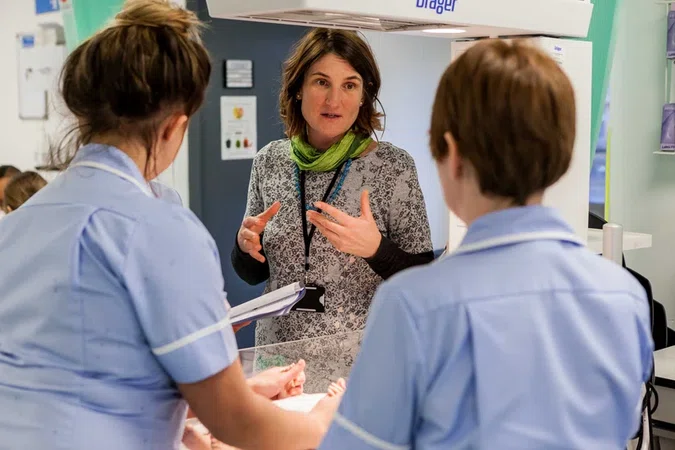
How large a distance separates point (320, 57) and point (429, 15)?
0.79 meters

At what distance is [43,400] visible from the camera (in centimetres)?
116

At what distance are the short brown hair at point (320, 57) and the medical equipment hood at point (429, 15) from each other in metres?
0.48

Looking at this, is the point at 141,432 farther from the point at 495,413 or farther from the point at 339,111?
the point at 339,111

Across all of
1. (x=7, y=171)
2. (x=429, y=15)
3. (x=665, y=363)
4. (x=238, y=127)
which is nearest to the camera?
(x=429, y=15)

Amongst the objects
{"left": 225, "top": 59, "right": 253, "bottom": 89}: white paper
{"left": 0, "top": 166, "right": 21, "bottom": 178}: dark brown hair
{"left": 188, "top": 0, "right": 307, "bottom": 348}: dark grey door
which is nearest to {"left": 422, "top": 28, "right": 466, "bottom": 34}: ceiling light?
{"left": 188, "top": 0, "right": 307, "bottom": 348}: dark grey door

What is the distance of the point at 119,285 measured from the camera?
114 cm

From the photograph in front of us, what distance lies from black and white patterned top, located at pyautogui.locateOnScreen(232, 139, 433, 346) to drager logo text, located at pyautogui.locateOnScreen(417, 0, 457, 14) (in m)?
0.75

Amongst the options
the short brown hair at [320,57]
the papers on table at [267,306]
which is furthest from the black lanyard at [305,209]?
the papers on table at [267,306]

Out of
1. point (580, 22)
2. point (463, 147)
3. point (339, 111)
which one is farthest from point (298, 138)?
point (463, 147)

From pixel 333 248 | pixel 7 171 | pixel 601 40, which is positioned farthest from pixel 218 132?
pixel 333 248

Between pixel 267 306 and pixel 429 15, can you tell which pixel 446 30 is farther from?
pixel 267 306

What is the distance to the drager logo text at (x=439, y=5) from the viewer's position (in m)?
1.55

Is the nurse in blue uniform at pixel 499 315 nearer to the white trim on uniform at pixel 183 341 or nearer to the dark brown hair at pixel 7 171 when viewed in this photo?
the white trim on uniform at pixel 183 341

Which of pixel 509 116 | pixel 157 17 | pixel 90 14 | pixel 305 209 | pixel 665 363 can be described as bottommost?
pixel 665 363
